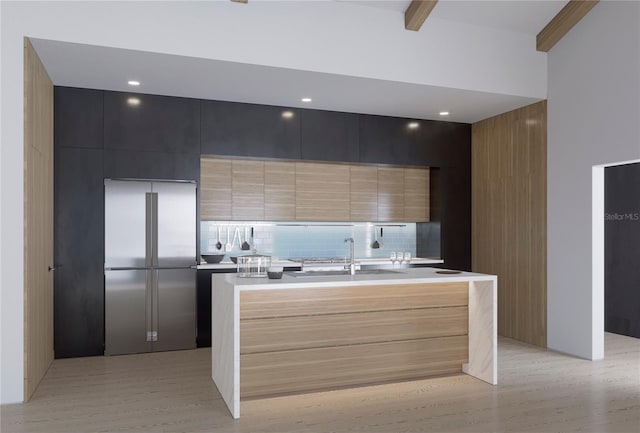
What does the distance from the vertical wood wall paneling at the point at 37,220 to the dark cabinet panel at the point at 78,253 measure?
7.0 inches

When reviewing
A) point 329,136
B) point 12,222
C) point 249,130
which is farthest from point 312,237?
point 12,222

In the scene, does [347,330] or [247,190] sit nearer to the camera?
[347,330]

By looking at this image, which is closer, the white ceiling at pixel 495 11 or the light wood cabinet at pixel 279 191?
the white ceiling at pixel 495 11

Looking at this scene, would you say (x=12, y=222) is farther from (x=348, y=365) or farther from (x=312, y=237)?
(x=312, y=237)

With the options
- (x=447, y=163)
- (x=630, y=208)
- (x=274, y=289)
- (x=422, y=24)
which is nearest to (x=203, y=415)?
(x=274, y=289)

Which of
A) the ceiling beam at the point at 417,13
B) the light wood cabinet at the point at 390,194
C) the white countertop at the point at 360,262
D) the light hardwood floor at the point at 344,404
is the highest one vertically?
the ceiling beam at the point at 417,13

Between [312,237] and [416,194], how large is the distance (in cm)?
153

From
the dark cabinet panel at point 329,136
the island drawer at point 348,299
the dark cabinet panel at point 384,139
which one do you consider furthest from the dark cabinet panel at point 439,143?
the island drawer at point 348,299

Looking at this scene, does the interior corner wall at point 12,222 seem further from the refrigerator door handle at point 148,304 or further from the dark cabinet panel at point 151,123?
the refrigerator door handle at point 148,304

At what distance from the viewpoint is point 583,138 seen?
5.13 meters

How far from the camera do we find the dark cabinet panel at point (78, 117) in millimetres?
5156

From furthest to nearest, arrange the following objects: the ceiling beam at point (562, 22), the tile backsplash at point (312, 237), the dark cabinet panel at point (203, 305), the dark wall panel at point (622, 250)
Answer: the dark wall panel at point (622, 250)
the tile backsplash at point (312, 237)
the dark cabinet panel at point (203, 305)
the ceiling beam at point (562, 22)

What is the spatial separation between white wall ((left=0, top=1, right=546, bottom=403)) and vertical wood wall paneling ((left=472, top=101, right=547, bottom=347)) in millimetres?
659

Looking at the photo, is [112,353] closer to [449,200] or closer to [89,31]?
[89,31]
